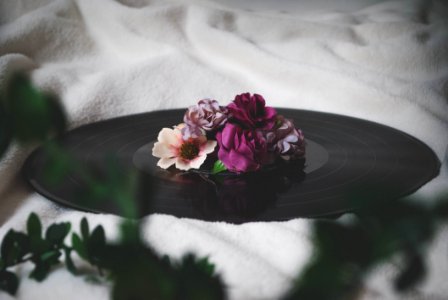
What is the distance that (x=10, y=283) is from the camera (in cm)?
44

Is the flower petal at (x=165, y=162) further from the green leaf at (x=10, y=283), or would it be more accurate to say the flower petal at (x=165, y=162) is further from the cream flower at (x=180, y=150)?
the green leaf at (x=10, y=283)

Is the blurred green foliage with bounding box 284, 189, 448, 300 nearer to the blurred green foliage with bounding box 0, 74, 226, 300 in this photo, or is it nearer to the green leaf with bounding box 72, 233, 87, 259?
the blurred green foliage with bounding box 0, 74, 226, 300

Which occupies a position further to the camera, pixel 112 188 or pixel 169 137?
pixel 169 137

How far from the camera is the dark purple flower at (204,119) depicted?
0.64 meters

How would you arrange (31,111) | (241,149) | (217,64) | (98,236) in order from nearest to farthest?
(31,111) < (98,236) < (241,149) < (217,64)

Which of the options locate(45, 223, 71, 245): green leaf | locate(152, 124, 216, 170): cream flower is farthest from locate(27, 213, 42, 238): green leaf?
locate(152, 124, 216, 170): cream flower

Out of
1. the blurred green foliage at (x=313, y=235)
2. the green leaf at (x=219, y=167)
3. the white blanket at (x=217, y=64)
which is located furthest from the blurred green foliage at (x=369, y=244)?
the green leaf at (x=219, y=167)

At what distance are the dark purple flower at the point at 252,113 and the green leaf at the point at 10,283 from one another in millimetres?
303

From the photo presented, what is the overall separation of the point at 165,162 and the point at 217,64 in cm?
54

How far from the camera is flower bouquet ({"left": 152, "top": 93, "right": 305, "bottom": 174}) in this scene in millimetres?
614

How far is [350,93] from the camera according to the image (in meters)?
0.97

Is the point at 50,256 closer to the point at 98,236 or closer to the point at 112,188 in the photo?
the point at 98,236

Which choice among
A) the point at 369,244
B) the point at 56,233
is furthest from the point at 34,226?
the point at 369,244

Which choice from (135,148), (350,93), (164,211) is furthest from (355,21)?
(164,211)
